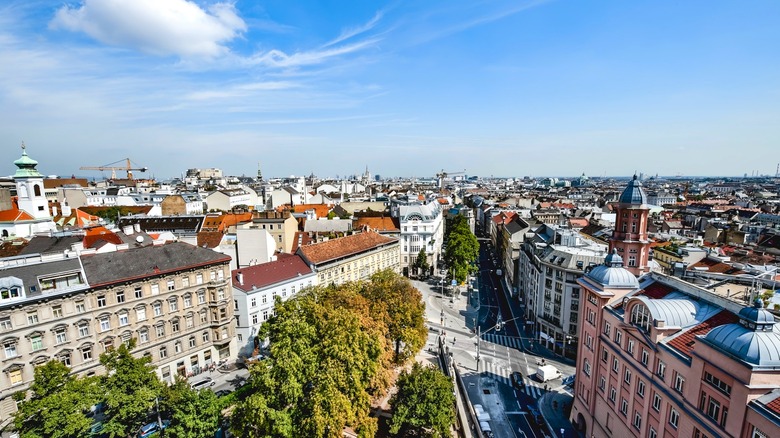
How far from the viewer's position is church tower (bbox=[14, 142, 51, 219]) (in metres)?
76.1

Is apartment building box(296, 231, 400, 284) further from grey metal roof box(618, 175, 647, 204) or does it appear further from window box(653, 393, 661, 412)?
window box(653, 393, 661, 412)

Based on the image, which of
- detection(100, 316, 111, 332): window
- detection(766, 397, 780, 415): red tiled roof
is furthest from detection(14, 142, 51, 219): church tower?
detection(766, 397, 780, 415): red tiled roof

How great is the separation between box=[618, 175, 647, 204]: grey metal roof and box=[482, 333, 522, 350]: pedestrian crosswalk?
2934 cm

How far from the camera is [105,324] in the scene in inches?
1692

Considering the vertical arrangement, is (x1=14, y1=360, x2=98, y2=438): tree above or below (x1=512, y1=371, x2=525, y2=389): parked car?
above

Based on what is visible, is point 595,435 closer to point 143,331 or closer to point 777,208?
point 143,331

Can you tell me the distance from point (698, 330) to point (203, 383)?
52557mm

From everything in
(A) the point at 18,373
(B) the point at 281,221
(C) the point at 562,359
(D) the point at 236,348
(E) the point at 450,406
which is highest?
(B) the point at 281,221

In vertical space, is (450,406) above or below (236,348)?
above

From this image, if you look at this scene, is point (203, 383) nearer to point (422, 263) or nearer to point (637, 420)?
point (637, 420)

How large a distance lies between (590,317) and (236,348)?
1860 inches

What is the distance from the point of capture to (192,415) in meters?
33.2

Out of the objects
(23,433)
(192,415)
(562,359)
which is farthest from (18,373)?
(562,359)

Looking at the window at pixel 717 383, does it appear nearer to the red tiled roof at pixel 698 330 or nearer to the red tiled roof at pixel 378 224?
the red tiled roof at pixel 698 330
